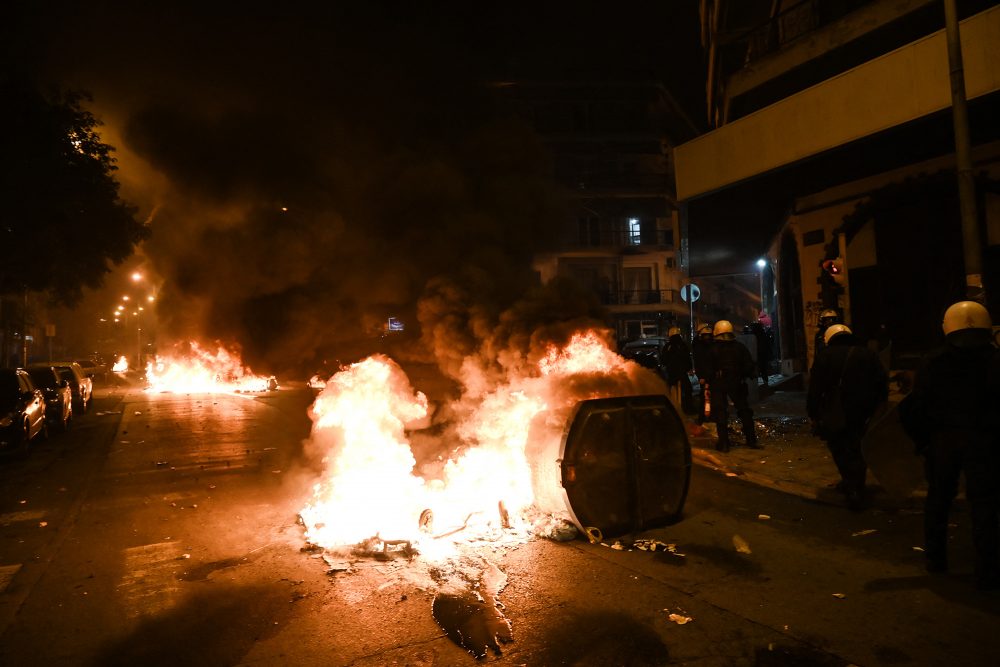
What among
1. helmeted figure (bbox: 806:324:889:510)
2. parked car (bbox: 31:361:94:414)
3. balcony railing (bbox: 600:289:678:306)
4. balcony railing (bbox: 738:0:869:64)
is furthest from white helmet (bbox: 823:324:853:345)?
balcony railing (bbox: 600:289:678:306)

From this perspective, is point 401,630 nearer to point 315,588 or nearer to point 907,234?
point 315,588

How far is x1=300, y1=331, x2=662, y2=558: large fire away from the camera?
17.8 feet

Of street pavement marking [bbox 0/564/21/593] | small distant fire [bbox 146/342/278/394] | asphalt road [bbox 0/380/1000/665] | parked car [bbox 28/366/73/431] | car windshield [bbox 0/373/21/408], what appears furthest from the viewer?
small distant fire [bbox 146/342/278/394]

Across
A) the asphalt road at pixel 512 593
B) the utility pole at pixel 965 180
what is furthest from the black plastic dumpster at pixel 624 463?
the utility pole at pixel 965 180

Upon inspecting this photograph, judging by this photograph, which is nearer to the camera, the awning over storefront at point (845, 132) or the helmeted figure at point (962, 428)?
the helmeted figure at point (962, 428)

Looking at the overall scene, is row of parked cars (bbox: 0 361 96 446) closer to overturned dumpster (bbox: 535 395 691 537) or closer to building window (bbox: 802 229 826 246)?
overturned dumpster (bbox: 535 395 691 537)

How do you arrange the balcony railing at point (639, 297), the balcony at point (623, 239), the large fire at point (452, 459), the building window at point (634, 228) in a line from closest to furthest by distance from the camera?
1. the large fire at point (452, 459)
2. the balcony at point (623, 239)
3. the balcony railing at point (639, 297)
4. the building window at point (634, 228)

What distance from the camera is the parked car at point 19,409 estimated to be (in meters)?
10.2

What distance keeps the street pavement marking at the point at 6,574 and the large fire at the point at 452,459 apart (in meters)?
2.28

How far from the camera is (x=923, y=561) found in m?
4.56

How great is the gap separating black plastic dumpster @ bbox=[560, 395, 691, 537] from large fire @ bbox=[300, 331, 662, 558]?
0.30 m

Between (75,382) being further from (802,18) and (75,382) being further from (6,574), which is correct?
(802,18)

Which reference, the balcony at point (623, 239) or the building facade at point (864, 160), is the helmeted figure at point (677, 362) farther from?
the balcony at point (623, 239)


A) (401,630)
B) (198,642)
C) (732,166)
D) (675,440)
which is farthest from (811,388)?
Result: (732,166)
